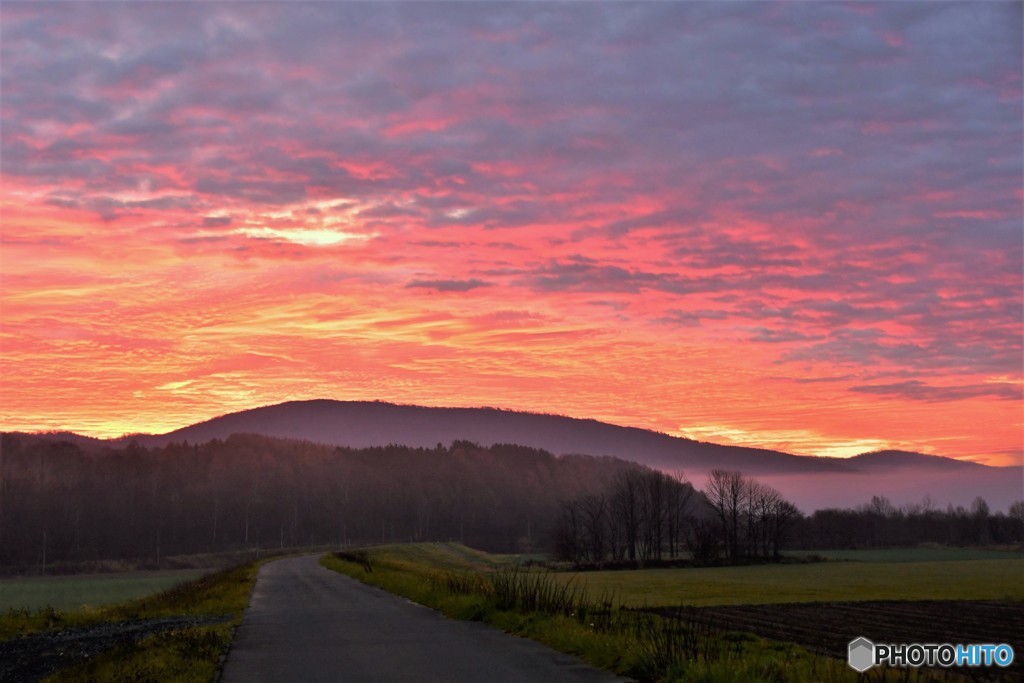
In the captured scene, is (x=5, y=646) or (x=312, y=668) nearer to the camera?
(x=312, y=668)

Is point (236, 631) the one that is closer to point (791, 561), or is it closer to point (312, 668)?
point (312, 668)

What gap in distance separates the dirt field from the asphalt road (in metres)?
9.90

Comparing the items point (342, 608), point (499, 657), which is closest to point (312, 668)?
point (499, 657)

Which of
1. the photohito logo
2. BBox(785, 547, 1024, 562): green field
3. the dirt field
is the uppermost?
the photohito logo

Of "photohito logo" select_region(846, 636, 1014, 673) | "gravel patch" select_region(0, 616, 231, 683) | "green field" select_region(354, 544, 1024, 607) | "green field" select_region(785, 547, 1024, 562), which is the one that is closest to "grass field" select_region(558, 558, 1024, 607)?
"green field" select_region(354, 544, 1024, 607)

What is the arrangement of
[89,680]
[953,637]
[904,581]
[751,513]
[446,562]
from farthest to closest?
[751,513], [446,562], [904,581], [953,637], [89,680]

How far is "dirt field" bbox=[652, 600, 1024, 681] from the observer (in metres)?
37.8

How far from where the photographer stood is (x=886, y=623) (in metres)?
47.2

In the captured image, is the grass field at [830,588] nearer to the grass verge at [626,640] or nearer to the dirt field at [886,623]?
the dirt field at [886,623]

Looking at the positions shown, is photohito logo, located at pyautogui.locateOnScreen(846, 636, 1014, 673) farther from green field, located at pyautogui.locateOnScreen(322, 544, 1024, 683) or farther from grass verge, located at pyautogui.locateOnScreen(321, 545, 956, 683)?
grass verge, located at pyautogui.locateOnScreen(321, 545, 956, 683)

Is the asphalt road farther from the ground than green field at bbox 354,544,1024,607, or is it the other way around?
the asphalt road

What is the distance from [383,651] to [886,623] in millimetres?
34991

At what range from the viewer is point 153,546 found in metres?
198

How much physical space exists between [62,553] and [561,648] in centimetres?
19284
